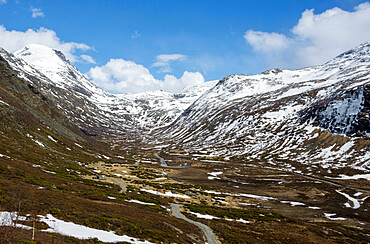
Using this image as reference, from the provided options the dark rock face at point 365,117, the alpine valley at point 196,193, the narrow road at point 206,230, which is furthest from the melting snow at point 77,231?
the dark rock face at point 365,117

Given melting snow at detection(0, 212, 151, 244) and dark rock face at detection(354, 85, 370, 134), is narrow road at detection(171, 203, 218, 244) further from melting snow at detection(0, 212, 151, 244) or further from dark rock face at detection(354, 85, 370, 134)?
dark rock face at detection(354, 85, 370, 134)

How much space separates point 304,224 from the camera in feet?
202


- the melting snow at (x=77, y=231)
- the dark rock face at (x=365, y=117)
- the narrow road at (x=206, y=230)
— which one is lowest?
the narrow road at (x=206, y=230)

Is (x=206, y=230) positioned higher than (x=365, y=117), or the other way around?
(x=365, y=117)

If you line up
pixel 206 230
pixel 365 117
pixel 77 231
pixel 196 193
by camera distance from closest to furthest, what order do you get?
pixel 77 231
pixel 206 230
pixel 196 193
pixel 365 117

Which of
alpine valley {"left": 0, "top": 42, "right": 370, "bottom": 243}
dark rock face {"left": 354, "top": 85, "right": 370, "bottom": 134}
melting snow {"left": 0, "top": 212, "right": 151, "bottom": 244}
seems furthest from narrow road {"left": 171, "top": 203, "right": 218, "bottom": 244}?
dark rock face {"left": 354, "top": 85, "right": 370, "bottom": 134}

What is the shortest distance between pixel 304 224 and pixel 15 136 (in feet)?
353

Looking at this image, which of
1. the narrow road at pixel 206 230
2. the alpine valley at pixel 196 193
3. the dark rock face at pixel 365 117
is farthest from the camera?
the dark rock face at pixel 365 117

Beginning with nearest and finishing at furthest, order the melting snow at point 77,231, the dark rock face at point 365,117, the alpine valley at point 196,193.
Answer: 1. the melting snow at point 77,231
2. the alpine valley at point 196,193
3. the dark rock face at point 365,117

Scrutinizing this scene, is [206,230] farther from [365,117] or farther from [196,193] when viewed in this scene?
[365,117]

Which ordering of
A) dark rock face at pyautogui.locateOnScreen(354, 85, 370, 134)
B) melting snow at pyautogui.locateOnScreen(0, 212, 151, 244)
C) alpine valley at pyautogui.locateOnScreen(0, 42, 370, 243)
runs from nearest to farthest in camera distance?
melting snow at pyautogui.locateOnScreen(0, 212, 151, 244)
alpine valley at pyautogui.locateOnScreen(0, 42, 370, 243)
dark rock face at pyautogui.locateOnScreen(354, 85, 370, 134)

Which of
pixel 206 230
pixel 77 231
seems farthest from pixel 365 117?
pixel 77 231

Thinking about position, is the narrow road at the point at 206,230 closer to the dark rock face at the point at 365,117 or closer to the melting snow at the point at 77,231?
the melting snow at the point at 77,231

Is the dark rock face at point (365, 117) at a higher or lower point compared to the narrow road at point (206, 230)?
higher
